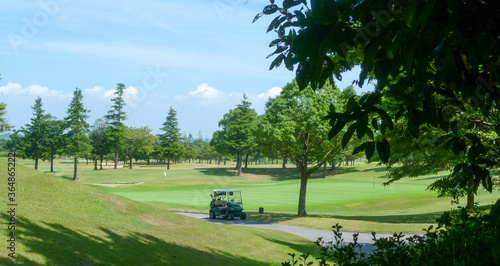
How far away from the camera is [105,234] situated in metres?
11.7

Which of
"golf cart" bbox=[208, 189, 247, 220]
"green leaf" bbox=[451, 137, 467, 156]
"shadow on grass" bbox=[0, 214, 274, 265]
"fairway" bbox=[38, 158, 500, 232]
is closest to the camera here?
"green leaf" bbox=[451, 137, 467, 156]

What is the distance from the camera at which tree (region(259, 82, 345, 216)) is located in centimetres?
2697

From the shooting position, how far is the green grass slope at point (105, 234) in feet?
30.8

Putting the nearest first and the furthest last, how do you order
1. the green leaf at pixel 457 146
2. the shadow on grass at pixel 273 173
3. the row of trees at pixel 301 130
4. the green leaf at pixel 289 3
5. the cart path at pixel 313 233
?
1. the green leaf at pixel 289 3
2. the green leaf at pixel 457 146
3. the cart path at pixel 313 233
4. the row of trees at pixel 301 130
5. the shadow on grass at pixel 273 173

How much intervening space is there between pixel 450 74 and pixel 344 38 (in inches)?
26.2

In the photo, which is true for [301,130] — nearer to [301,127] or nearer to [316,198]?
[301,127]

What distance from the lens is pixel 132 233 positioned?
42.1ft

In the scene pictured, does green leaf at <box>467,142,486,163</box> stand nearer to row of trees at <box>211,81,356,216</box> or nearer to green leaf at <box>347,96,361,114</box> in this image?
green leaf at <box>347,96,361,114</box>

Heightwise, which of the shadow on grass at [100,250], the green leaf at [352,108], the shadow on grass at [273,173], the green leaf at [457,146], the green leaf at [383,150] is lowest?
the shadow on grass at [273,173]

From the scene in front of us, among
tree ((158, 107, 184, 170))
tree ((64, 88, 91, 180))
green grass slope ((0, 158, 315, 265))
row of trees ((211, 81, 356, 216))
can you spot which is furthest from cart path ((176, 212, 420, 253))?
tree ((158, 107, 184, 170))

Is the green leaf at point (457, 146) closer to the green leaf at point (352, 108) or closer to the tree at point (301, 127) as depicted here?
the green leaf at point (352, 108)

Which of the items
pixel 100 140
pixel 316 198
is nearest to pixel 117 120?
pixel 100 140

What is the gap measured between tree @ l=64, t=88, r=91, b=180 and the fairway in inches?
170

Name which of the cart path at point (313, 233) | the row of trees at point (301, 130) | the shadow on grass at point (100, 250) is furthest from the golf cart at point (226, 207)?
the shadow on grass at point (100, 250)
